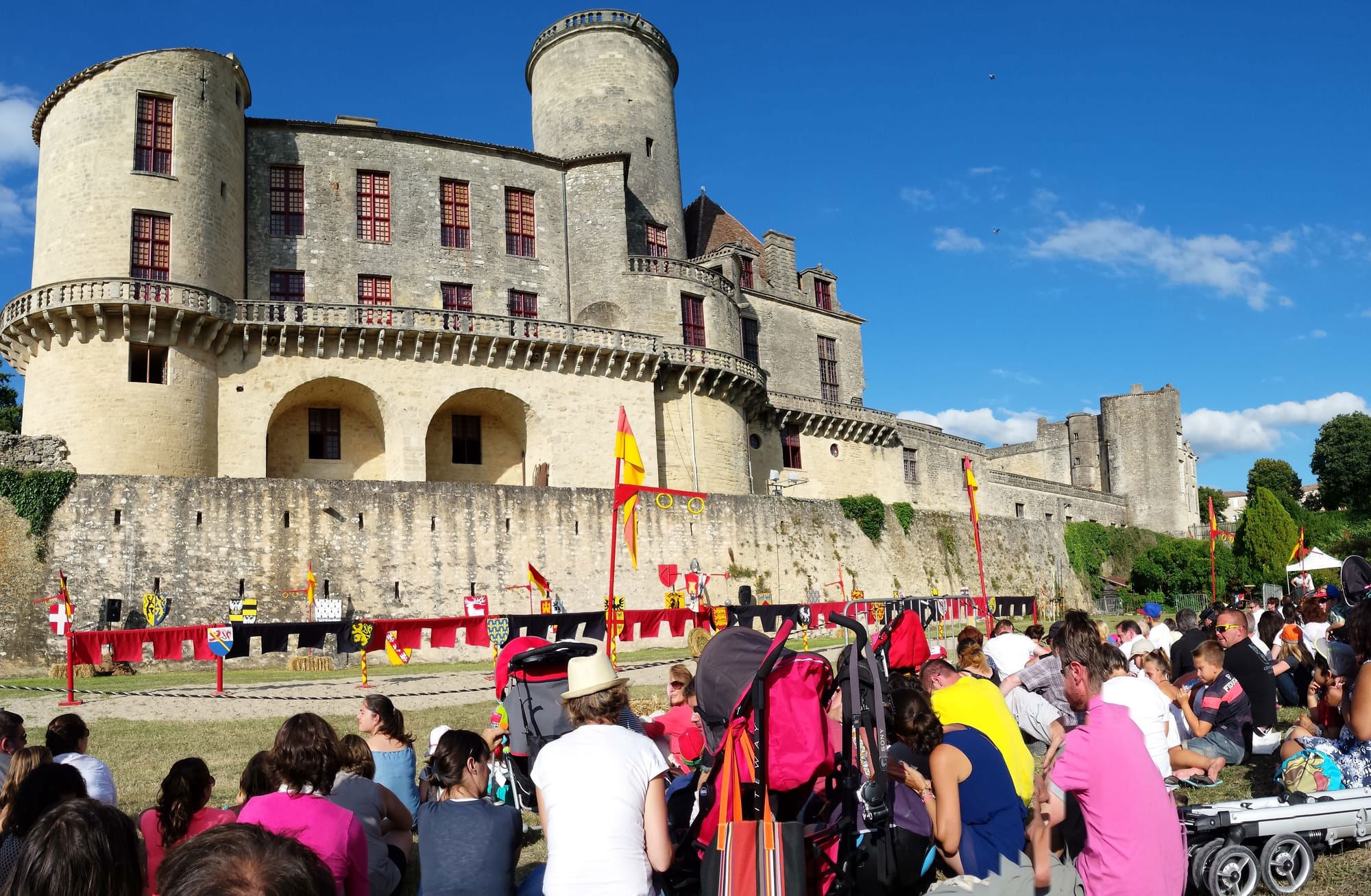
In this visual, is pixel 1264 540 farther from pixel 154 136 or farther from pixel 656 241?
pixel 154 136

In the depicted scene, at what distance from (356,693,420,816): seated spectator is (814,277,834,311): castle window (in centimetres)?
3942

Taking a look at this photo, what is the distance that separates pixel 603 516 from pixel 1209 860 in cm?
2363

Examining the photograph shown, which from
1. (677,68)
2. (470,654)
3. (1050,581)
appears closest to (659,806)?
(470,654)

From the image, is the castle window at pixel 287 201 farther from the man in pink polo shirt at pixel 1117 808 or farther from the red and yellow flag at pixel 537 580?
the man in pink polo shirt at pixel 1117 808

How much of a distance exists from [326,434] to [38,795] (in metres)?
28.9

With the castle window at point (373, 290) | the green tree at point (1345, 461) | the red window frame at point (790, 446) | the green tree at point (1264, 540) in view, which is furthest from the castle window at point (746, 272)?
the green tree at point (1345, 461)

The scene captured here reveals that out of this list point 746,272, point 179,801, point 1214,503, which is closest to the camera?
point 179,801

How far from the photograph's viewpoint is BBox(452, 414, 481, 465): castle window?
33750mm

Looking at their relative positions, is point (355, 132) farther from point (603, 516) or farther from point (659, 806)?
point (659, 806)

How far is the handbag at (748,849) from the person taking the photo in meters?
3.90

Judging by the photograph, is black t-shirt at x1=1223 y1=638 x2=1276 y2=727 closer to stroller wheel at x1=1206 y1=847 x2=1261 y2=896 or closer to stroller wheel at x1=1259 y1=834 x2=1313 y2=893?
stroller wheel at x1=1259 y1=834 x2=1313 y2=893

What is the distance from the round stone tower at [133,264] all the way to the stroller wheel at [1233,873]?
27308mm

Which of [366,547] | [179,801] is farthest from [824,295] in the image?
[179,801]

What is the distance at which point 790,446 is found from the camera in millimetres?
41812
